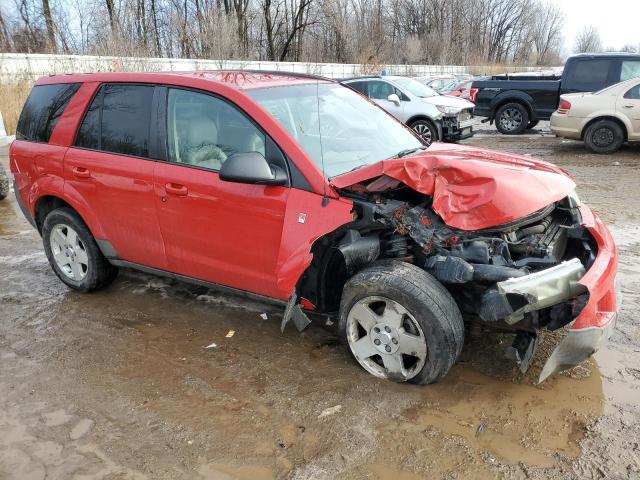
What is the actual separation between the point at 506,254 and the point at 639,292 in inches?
79.8

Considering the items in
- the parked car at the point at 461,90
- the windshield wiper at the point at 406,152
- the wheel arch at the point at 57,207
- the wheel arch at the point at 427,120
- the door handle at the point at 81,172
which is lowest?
the wheel arch at the point at 57,207

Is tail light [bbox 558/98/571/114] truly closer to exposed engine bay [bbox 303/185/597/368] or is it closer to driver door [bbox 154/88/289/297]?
exposed engine bay [bbox 303/185/597/368]

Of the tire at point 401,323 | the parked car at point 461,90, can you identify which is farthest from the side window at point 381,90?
the tire at point 401,323

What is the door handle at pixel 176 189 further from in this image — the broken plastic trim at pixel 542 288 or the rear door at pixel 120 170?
the broken plastic trim at pixel 542 288

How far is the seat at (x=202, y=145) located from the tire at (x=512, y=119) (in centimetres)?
1199

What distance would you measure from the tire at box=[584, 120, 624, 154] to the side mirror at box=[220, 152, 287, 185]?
9.76m

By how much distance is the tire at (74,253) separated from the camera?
171 inches

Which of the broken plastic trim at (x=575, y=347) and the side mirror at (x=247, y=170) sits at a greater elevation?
the side mirror at (x=247, y=170)

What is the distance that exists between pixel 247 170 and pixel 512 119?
12.6 meters

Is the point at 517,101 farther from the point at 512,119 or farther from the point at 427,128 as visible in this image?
the point at 427,128

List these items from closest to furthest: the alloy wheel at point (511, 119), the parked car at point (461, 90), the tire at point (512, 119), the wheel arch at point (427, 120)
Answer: the wheel arch at point (427, 120), the tire at point (512, 119), the alloy wheel at point (511, 119), the parked car at point (461, 90)

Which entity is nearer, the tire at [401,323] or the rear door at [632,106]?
the tire at [401,323]

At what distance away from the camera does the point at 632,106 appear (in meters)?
10.0

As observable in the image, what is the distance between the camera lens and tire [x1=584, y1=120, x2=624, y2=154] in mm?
10442
